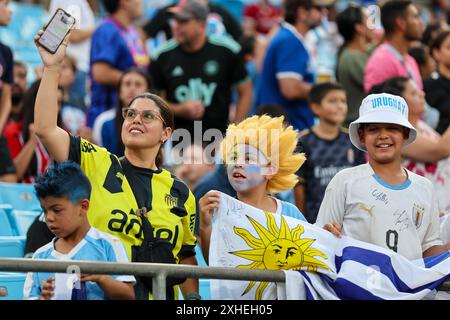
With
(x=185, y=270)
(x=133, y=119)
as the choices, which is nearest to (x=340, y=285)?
(x=185, y=270)

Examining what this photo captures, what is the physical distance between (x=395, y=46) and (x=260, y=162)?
4.30 m

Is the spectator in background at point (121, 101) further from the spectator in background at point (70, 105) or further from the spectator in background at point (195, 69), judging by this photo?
the spectator in background at point (70, 105)

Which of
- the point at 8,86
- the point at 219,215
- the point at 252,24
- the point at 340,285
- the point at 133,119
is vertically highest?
the point at 252,24

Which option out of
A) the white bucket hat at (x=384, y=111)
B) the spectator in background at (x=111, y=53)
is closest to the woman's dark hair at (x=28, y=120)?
the spectator in background at (x=111, y=53)

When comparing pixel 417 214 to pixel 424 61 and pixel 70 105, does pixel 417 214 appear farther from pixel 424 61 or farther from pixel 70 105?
pixel 70 105

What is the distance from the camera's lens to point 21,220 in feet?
27.3

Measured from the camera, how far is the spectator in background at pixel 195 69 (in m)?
11.2

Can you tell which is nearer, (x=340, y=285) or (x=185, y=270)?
(x=185, y=270)

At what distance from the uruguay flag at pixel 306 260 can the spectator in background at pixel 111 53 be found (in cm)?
479

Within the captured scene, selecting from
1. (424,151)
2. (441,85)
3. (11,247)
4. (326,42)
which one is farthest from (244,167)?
(326,42)

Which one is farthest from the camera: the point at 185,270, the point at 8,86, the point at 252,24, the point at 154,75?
the point at 252,24

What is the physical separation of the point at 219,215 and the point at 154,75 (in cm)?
519

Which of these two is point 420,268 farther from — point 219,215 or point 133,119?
point 133,119

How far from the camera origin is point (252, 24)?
55.3ft
